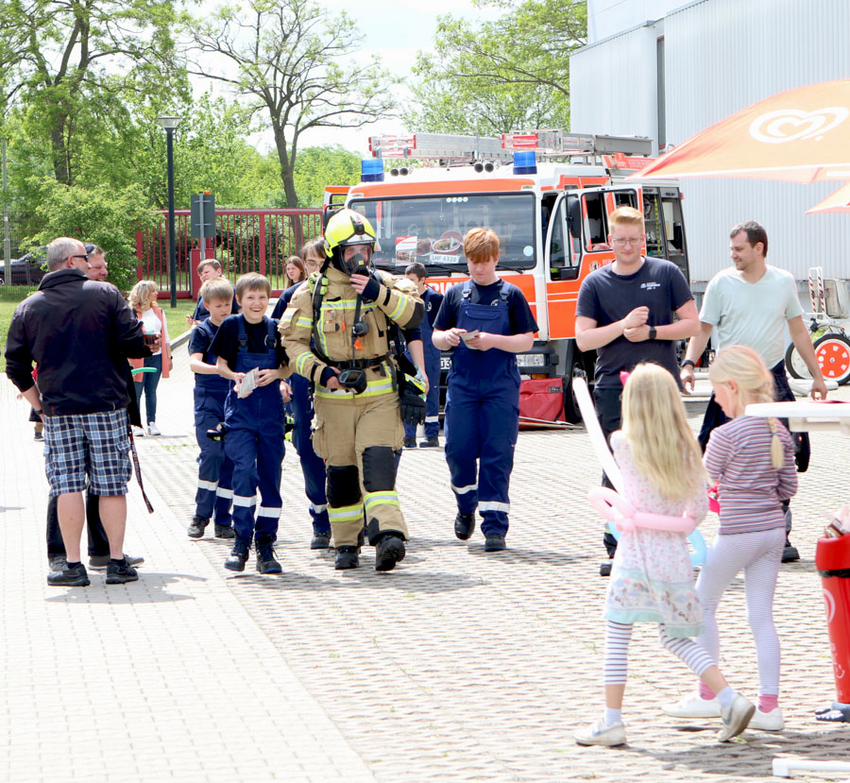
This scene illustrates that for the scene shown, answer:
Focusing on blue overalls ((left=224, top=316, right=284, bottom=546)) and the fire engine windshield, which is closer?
blue overalls ((left=224, top=316, right=284, bottom=546))

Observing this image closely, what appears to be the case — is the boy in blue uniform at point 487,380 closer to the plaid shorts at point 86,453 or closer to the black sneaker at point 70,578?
the plaid shorts at point 86,453

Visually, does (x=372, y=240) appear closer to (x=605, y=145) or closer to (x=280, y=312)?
(x=280, y=312)

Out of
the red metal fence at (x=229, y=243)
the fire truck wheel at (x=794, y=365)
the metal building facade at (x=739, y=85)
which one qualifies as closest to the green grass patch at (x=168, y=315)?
the red metal fence at (x=229, y=243)

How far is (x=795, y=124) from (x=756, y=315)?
293 centimetres

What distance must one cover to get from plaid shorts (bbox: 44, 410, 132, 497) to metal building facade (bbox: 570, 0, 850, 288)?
57.4 ft

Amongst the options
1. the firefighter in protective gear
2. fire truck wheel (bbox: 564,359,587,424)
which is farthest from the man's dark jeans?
fire truck wheel (bbox: 564,359,587,424)

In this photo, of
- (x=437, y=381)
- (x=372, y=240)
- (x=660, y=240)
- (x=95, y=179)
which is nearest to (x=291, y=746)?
(x=372, y=240)

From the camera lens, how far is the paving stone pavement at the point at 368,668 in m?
4.61

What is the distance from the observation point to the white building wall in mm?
33750

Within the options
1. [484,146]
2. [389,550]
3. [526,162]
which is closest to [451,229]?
[526,162]

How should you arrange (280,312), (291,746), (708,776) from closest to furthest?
(708,776) → (291,746) → (280,312)

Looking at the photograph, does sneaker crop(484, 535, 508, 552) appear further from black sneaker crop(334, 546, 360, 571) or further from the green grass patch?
the green grass patch

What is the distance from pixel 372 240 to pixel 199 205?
23.2m

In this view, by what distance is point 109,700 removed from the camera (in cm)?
538
